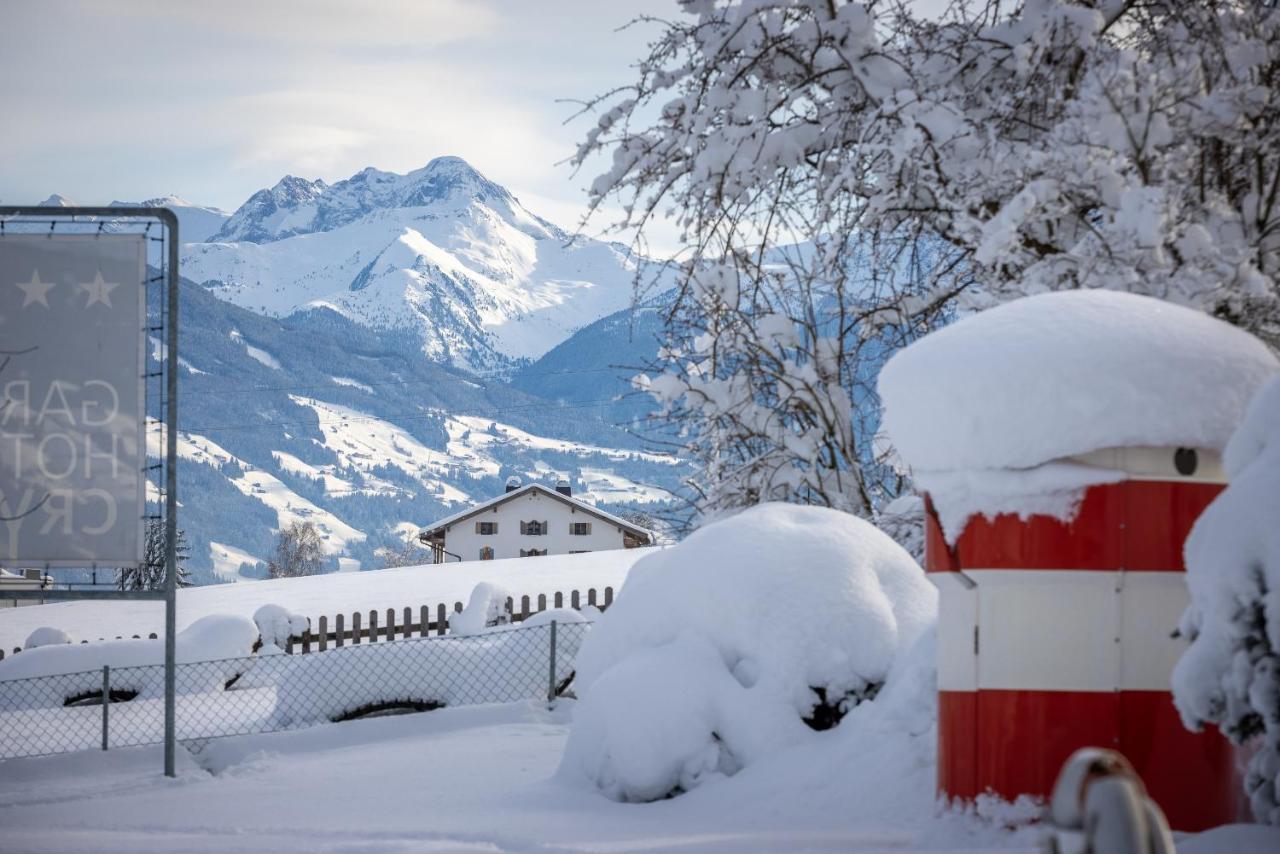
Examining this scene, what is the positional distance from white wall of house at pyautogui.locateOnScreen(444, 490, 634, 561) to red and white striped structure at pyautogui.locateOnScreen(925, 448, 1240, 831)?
67035 mm

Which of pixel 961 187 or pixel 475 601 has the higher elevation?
pixel 961 187

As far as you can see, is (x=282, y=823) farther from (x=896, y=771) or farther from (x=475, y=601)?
(x=475, y=601)

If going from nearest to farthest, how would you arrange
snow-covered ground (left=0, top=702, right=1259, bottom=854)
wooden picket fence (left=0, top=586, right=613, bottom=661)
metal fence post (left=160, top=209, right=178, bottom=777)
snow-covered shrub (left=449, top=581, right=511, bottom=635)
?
snow-covered ground (left=0, top=702, right=1259, bottom=854) < metal fence post (left=160, top=209, right=178, bottom=777) < snow-covered shrub (left=449, top=581, right=511, bottom=635) < wooden picket fence (left=0, top=586, right=613, bottom=661)

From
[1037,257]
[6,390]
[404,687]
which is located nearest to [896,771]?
[1037,257]

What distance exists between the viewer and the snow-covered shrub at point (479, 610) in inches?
635

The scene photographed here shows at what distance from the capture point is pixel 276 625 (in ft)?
58.2

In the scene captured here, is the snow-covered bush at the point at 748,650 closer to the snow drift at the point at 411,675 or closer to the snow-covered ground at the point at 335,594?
the snow drift at the point at 411,675

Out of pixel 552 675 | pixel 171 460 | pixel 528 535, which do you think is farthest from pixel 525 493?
pixel 171 460

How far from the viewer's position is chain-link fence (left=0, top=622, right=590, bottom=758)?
35.0 feet

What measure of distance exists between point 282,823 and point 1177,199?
189 inches

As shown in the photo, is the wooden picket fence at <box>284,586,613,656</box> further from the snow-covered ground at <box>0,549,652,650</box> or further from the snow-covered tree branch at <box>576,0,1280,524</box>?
the snow-covered tree branch at <box>576,0,1280,524</box>

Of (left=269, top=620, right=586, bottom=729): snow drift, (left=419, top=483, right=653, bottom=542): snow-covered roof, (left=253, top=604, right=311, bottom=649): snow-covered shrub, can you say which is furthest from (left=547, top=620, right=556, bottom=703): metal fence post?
(left=419, top=483, right=653, bottom=542): snow-covered roof

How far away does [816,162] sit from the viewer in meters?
7.17

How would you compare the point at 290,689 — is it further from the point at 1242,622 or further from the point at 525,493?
the point at 525,493
